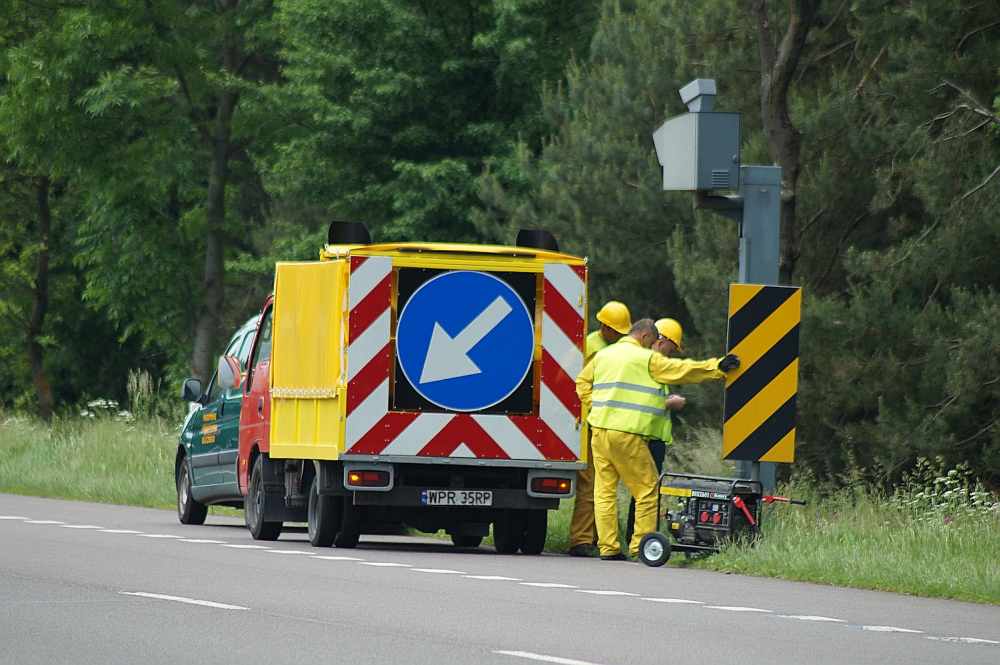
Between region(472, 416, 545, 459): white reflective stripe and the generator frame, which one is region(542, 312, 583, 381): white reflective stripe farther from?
the generator frame

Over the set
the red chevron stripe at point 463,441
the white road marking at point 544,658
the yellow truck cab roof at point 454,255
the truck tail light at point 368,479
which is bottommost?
the white road marking at point 544,658

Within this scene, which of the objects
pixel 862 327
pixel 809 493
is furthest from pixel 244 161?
pixel 809 493

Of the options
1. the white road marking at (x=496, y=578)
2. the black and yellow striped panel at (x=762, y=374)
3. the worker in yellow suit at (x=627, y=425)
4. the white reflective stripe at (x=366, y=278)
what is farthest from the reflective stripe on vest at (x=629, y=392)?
the white road marking at (x=496, y=578)

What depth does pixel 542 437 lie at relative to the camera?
14.1 metres

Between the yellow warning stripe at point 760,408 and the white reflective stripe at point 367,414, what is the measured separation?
8.98 feet

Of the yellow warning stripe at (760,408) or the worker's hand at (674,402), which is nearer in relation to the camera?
the yellow warning stripe at (760,408)

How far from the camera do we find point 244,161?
44.2 meters

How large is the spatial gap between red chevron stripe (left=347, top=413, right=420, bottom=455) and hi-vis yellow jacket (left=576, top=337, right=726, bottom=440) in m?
1.53

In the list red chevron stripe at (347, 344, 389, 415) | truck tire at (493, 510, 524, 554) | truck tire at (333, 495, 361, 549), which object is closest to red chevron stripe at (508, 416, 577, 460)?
truck tire at (493, 510, 524, 554)

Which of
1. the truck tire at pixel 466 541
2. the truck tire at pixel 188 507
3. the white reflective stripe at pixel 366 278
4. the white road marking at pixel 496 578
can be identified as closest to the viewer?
the white road marking at pixel 496 578

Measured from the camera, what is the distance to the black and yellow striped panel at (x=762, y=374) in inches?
526

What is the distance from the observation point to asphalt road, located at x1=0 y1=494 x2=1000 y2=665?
786 cm

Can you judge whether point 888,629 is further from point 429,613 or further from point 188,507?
point 188,507

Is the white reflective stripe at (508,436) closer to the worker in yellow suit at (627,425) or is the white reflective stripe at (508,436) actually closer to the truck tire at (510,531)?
the worker in yellow suit at (627,425)
